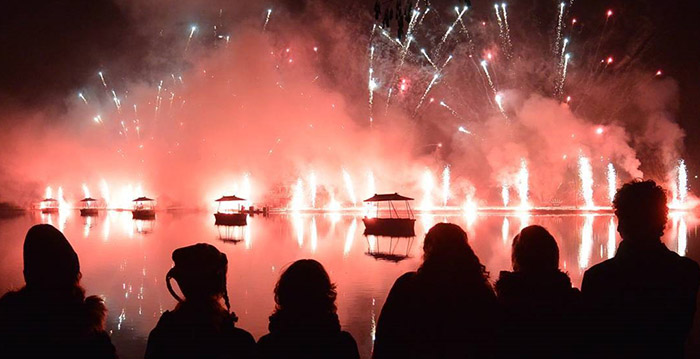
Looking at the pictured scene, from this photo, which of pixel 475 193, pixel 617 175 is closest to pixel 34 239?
pixel 617 175

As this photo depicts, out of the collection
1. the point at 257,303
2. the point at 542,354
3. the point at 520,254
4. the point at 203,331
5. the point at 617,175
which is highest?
the point at 617,175

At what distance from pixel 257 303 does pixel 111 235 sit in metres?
17.3

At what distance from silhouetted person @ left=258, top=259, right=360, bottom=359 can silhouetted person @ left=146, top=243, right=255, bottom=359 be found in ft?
0.52

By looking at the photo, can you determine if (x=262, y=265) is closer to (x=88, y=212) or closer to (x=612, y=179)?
(x=88, y=212)

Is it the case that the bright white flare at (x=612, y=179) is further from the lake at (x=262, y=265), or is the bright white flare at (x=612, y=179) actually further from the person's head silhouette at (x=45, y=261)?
the person's head silhouette at (x=45, y=261)

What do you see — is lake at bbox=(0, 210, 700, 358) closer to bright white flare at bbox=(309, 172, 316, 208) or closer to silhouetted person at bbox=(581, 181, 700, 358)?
silhouetted person at bbox=(581, 181, 700, 358)

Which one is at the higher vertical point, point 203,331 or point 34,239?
point 34,239

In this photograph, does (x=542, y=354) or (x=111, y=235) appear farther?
(x=111, y=235)

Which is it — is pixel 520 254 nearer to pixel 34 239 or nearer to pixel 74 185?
pixel 34 239

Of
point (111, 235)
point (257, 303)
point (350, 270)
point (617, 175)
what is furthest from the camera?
point (617, 175)

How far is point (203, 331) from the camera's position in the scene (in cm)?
228

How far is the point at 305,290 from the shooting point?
2191mm

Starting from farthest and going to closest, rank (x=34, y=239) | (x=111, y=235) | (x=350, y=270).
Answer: (x=111, y=235) < (x=350, y=270) < (x=34, y=239)

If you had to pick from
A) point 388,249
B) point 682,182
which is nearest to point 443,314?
point 388,249
